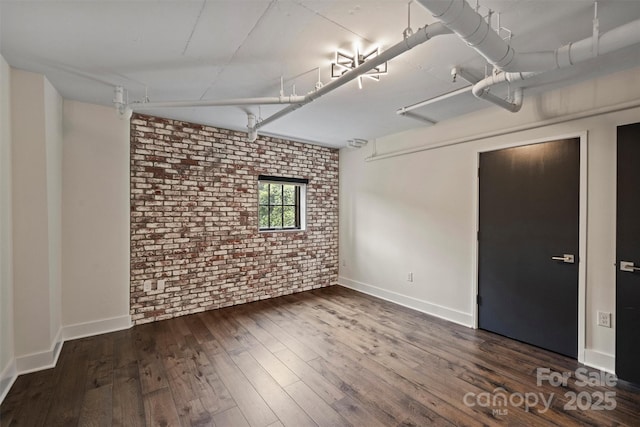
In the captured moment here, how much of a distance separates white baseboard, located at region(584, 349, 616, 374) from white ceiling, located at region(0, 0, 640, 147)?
2.48m

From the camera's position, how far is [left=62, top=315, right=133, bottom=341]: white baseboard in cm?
302

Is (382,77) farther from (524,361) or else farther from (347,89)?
(524,361)

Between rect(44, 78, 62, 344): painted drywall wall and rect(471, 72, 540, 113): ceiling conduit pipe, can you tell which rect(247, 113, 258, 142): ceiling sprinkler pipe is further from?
rect(471, 72, 540, 113): ceiling conduit pipe

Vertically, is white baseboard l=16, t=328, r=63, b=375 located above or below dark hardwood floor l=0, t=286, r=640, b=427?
above

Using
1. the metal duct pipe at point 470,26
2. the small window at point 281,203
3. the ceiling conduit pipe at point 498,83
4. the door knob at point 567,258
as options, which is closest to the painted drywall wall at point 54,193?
the small window at point 281,203

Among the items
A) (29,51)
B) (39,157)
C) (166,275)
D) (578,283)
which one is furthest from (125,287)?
(578,283)

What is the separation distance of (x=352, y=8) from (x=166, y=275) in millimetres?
3567

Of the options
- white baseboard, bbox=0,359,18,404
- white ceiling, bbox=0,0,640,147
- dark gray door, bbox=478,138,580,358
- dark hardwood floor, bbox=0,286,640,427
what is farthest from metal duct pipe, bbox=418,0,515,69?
white baseboard, bbox=0,359,18,404

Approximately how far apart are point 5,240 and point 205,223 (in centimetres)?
192

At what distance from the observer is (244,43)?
6.49 ft

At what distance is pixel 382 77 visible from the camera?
247 cm

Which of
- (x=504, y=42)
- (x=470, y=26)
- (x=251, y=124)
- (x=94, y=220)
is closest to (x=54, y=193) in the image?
(x=94, y=220)

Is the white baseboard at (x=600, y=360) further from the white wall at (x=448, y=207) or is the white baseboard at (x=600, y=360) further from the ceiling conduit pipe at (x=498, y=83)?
the ceiling conduit pipe at (x=498, y=83)

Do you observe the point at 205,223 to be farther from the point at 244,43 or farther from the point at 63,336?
the point at 244,43
